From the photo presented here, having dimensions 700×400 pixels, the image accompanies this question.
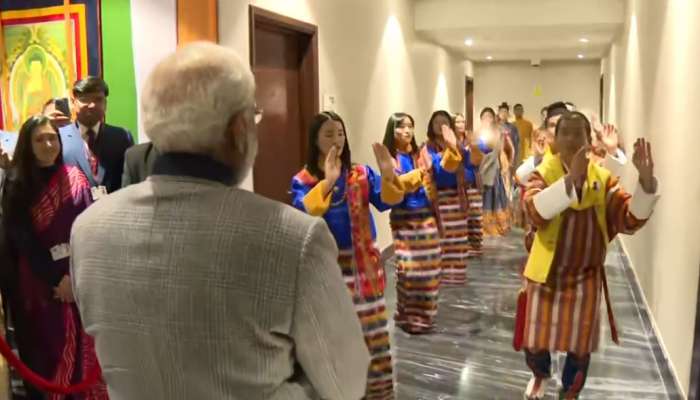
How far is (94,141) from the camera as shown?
2.87m

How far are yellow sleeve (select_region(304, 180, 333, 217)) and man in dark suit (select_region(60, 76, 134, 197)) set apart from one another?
2.83 feet

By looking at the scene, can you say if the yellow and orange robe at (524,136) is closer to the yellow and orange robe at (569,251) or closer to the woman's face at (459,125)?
the woman's face at (459,125)

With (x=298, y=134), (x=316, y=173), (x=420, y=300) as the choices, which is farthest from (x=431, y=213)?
(x=316, y=173)

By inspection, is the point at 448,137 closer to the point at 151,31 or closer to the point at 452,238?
the point at 452,238

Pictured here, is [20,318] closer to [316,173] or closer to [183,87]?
[316,173]

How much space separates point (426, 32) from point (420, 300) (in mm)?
4462

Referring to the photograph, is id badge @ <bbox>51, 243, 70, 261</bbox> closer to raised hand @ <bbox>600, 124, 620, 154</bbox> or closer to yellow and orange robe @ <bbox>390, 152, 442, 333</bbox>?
yellow and orange robe @ <bbox>390, 152, 442, 333</bbox>

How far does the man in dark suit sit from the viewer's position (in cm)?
273

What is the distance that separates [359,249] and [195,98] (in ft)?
5.88

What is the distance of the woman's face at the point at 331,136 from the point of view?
2.83 metres

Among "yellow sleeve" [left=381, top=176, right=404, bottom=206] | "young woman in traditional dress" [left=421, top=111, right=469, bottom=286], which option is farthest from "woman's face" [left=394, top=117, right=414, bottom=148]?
"yellow sleeve" [left=381, top=176, right=404, bottom=206]

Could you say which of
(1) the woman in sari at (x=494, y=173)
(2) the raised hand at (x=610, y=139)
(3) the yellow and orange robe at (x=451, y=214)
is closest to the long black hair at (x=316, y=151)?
(2) the raised hand at (x=610, y=139)

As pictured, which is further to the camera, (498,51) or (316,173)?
(498,51)

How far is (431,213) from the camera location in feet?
13.2
